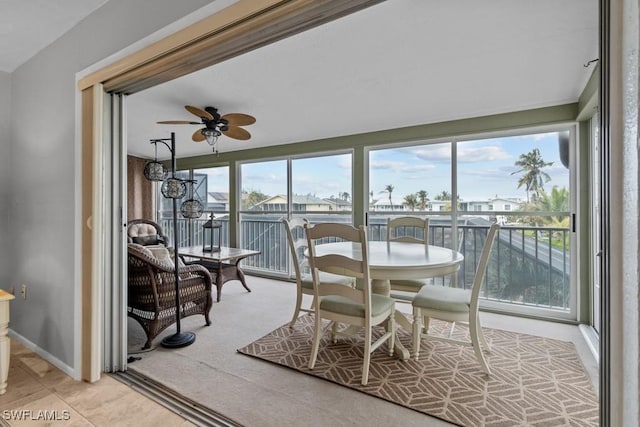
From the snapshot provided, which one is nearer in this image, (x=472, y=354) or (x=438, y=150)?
(x=472, y=354)

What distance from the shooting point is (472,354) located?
7.69 feet

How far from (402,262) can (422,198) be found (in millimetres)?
1934

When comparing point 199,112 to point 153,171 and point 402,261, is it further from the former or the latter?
point 402,261

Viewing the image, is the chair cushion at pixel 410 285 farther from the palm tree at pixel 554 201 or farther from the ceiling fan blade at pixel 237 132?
the ceiling fan blade at pixel 237 132

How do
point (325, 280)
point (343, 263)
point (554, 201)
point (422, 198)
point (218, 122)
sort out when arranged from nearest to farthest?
point (343, 263), point (325, 280), point (218, 122), point (554, 201), point (422, 198)

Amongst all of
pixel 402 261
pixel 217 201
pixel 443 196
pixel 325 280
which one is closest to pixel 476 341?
pixel 402 261

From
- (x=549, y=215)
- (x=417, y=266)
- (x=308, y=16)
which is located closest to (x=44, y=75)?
(x=308, y=16)

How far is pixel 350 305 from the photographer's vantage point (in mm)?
2090

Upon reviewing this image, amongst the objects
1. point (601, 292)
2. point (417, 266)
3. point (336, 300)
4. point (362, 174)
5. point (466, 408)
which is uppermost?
point (362, 174)

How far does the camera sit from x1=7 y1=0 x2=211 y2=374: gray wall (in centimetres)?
178

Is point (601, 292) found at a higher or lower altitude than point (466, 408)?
higher

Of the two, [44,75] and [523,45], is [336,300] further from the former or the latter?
[44,75]

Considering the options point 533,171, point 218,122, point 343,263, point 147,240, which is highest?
point 218,122

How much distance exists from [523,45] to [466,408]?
2282mm
